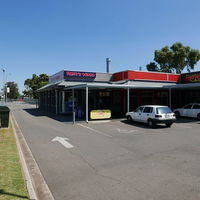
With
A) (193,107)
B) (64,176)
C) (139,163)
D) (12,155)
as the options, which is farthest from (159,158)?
(193,107)

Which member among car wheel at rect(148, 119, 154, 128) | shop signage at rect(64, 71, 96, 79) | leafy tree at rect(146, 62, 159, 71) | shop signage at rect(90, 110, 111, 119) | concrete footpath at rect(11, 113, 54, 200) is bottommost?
concrete footpath at rect(11, 113, 54, 200)

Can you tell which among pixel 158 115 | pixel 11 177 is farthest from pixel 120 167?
pixel 158 115

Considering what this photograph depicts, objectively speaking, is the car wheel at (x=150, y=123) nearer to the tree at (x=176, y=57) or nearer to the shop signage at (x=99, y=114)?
the shop signage at (x=99, y=114)

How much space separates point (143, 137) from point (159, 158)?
147 inches

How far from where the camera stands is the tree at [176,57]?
46650 mm

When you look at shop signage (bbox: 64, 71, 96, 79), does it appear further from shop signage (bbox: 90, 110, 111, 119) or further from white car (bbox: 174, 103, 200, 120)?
white car (bbox: 174, 103, 200, 120)

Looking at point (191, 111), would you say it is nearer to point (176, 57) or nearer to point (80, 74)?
point (80, 74)

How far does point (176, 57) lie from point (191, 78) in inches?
953

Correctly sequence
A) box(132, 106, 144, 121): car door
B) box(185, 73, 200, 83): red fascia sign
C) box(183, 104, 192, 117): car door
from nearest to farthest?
box(132, 106, 144, 121): car door → box(183, 104, 192, 117): car door → box(185, 73, 200, 83): red fascia sign

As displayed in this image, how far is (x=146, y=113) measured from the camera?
578 inches

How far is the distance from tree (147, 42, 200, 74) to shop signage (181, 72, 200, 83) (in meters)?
22.6

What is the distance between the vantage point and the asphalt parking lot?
450cm

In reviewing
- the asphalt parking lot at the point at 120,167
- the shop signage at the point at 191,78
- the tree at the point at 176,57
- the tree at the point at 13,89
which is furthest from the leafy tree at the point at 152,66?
the tree at the point at 13,89

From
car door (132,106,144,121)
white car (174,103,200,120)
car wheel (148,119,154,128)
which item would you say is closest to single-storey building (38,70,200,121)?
white car (174,103,200,120)
